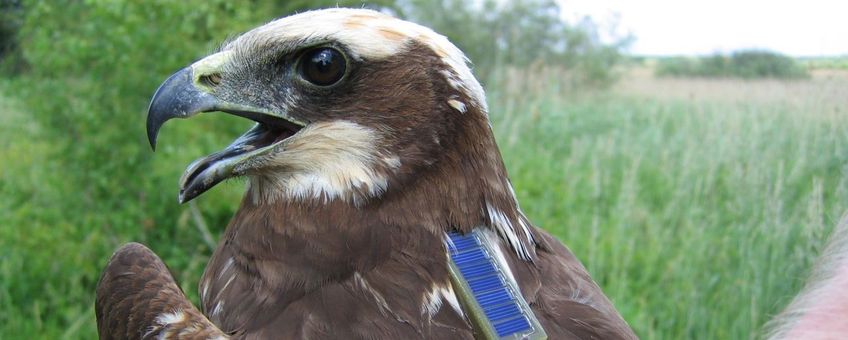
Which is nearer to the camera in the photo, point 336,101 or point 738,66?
point 336,101

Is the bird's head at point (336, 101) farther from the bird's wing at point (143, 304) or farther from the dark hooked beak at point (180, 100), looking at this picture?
the bird's wing at point (143, 304)

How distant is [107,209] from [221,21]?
1.29 m

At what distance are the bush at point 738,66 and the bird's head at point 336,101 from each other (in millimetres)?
3008

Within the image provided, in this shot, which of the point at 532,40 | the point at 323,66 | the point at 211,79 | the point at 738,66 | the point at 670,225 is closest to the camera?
the point at 323,66

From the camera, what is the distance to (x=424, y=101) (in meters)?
1.81

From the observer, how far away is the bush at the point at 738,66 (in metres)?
5.20

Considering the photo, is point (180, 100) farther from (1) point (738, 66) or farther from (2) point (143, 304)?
(1) point (738, 66)

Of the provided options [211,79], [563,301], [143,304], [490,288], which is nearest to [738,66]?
[563,301]

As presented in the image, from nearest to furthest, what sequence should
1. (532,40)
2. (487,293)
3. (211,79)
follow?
(487,293) < (211,79) < (532,40)

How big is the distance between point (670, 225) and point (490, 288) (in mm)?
3617

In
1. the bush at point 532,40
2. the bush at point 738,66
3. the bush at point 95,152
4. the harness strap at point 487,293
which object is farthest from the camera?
the bush at point 532,40

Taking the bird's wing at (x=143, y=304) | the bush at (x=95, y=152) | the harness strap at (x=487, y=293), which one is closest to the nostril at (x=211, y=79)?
the bird's wing at (x=143, y=304)

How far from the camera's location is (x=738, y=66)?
26.3ft

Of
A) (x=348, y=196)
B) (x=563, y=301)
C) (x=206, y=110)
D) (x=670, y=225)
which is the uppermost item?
(x=206, y=110)
